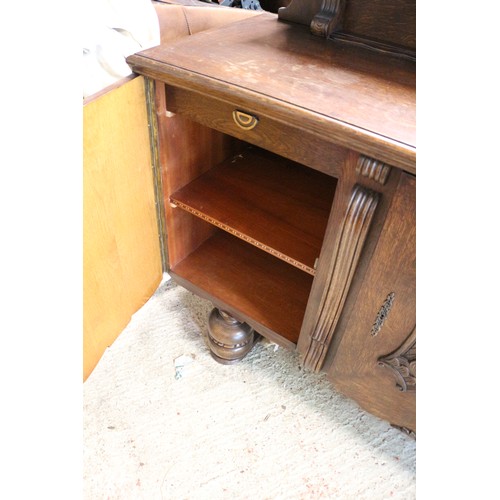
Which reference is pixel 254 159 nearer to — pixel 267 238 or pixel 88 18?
pixel 267 238

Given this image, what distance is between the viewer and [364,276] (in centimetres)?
55

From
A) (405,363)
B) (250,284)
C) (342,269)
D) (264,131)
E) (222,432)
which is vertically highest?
(264,131)

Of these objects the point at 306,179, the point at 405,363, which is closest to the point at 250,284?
the point at 306,179

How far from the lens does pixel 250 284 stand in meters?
0.83

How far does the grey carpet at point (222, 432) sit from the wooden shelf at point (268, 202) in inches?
12.8

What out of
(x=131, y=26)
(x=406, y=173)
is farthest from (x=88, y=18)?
(x=406, y=173)

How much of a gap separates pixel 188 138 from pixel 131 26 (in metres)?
0.19

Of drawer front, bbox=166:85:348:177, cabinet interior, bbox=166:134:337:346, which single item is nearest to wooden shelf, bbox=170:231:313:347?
cabinet interior, bbox=166:134:337:346

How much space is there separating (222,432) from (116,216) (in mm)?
451

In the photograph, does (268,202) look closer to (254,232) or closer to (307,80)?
(254,232)

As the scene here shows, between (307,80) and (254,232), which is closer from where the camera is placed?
(307,80)

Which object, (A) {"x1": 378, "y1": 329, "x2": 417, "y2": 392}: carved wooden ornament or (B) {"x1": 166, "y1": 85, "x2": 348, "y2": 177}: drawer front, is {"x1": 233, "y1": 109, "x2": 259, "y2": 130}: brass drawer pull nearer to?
(B) {"x1": 166, "y1": 85, "x2": 348, "y2": 177}: drawer front

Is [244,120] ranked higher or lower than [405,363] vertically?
higher
